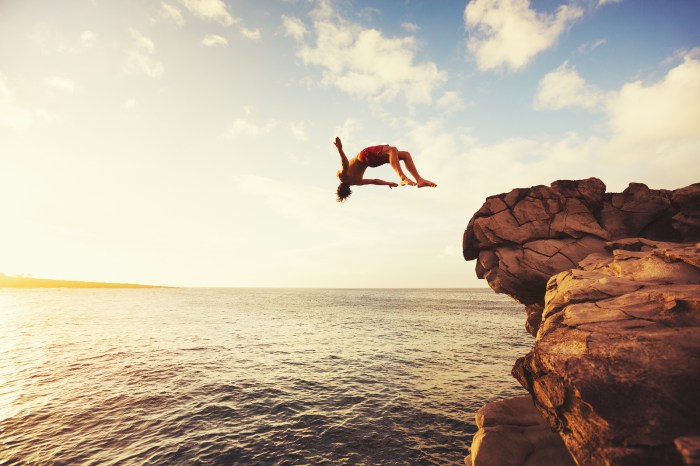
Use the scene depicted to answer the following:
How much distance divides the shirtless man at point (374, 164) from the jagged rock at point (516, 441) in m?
8.43

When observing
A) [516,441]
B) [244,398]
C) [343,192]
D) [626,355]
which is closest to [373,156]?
[343,192]

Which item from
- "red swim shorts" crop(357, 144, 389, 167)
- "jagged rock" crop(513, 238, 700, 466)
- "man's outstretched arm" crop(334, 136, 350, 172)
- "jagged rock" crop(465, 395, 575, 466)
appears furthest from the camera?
"jagged rock" crop(465, 395, 575, 466)

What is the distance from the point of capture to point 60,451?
1092 cm

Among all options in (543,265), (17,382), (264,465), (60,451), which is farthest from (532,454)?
(17,382)

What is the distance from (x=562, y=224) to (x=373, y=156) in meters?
11.3

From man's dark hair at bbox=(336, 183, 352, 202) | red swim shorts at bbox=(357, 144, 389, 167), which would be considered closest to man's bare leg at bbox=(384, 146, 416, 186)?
red swim shorts at bbox=(357, 144, 389, 167)

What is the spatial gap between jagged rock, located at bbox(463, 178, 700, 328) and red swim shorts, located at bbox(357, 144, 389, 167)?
980cm

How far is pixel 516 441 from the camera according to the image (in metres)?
9.08

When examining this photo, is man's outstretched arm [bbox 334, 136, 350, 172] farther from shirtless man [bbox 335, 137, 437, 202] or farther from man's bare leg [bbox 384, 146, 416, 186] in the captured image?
man's bare leg [bbox 384, 146, 416, 186]

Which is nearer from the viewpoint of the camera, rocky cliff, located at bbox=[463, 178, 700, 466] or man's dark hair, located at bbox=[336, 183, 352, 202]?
rocky cliff, located at bbox=[463, 178, 700, 466]

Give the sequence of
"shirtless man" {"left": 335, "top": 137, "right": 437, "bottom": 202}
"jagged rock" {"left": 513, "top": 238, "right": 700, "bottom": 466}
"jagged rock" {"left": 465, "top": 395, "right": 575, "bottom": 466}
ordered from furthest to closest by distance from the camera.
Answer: "jagged rock" {"left": 465, "top": 395, "right": 575, "bottom": 466} < "shirtless man" {"left": 335, "top": 137, "right": 437, "bottom": 202} < "jagged rock" {"left": 513, "top": 238, "right": 700, "bottom": 466}

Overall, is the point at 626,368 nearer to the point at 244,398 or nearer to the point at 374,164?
the point at 374,164

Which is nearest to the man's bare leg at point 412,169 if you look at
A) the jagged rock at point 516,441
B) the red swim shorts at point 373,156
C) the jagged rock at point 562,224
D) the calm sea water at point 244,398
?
the red swim shorts at point 373,156

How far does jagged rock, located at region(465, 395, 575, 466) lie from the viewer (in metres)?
8.33
